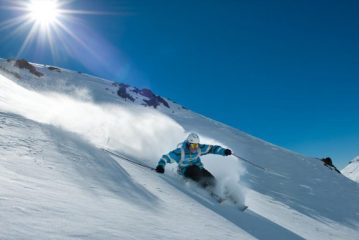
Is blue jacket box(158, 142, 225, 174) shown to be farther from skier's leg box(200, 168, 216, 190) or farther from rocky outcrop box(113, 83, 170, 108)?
rocky outcrop box(113, 83, 170, 108)

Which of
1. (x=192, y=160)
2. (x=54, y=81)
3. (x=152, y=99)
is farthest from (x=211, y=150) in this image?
(x=152, y=99)

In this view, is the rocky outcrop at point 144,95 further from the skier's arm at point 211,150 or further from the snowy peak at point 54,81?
the skier's arm at point 211,150

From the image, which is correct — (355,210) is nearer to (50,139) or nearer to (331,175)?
(331,175)

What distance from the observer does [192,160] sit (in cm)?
1107

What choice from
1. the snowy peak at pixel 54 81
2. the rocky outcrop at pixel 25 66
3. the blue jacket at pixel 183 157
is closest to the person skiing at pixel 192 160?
the blue jacket at pixel 183 157

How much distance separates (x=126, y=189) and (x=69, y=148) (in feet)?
7.13

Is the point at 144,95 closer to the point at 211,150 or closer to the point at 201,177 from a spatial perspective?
the point at 211,150

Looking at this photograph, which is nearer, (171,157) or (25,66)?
(171,157)

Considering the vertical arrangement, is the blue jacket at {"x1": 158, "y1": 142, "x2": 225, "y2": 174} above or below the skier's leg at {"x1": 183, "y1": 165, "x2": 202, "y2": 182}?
above

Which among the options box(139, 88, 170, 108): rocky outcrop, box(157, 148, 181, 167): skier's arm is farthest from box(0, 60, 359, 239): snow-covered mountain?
box(139, 88, 170, 108): rocky outcrop

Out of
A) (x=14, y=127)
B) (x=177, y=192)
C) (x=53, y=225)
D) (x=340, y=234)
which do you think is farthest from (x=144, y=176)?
(x=340, y=234)

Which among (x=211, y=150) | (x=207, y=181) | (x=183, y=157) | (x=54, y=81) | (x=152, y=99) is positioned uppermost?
(x=152, y=99)

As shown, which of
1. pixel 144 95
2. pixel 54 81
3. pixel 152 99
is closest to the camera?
pixel 54 81

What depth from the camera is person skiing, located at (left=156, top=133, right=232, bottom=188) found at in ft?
33.8
